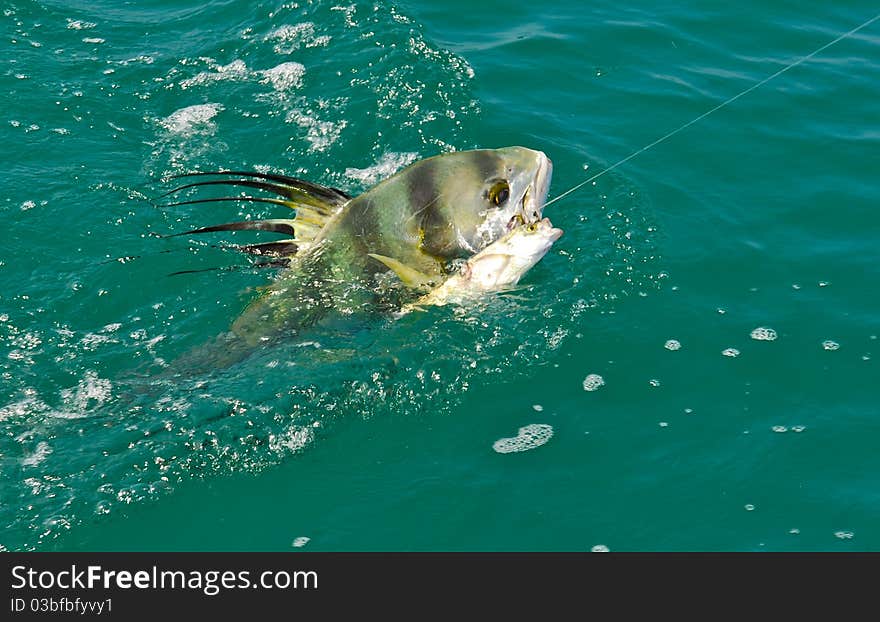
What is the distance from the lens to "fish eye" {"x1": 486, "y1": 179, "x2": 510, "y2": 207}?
8031 mm

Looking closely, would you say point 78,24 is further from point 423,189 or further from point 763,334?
point 763,334

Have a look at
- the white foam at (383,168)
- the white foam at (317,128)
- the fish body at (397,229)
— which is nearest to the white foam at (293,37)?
the white foam at (317,128)

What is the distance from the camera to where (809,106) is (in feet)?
40.2

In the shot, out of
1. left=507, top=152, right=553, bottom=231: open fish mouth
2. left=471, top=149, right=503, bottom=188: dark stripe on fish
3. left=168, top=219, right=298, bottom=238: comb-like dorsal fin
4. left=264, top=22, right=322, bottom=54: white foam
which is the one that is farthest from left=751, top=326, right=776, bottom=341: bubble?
left=264, top=22, right=322, bottom=54: white foam

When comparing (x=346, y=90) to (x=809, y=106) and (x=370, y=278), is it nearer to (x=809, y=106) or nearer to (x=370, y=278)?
(x=370, y=278)

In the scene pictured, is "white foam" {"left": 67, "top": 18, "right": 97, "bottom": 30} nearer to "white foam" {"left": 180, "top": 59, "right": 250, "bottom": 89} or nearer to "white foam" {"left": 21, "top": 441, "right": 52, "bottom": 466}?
"white foam" {"left": 180, "top": 59, "right": 250, "bottom": 89}

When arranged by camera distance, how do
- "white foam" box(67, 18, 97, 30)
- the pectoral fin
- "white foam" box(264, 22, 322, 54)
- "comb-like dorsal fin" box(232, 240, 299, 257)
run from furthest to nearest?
"white foam" box(67, 18, 97, 30), "white foam" box(264, 22, 322, 54), "comb-like dorsal fin" box(232, 240, 299, 257), the pectoral fin

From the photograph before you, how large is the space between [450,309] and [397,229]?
2.85 feet

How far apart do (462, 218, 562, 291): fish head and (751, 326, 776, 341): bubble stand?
6.94ft

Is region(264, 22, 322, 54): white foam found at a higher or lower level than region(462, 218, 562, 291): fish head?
higher

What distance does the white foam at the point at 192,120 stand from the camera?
11.0 m

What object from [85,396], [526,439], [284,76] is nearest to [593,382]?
[526,439]

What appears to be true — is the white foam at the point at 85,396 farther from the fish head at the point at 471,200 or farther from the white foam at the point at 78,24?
the white foam at the point at 78,24

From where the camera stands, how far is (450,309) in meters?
8.39
